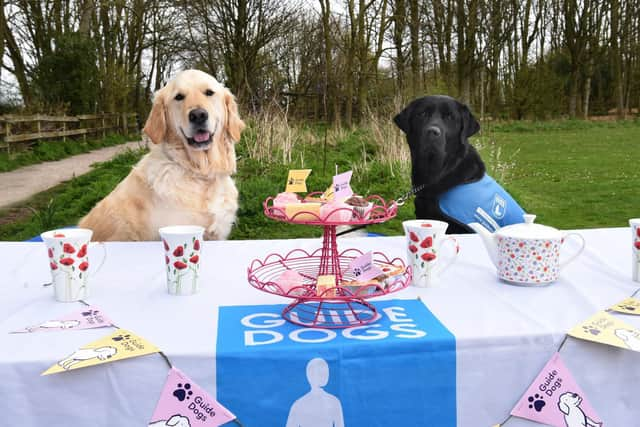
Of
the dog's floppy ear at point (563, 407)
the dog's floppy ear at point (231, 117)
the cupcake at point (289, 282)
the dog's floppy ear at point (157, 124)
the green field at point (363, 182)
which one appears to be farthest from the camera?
the green field at point (363, 182)

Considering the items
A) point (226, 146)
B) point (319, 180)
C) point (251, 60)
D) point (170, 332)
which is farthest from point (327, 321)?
point (251, 60)

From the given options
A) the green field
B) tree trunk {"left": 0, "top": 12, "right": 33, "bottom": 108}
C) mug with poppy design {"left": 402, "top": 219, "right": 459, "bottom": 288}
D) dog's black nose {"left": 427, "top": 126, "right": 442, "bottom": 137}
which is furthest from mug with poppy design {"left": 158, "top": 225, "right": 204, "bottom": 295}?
tree trunk {"left": 0, "top": 12, "right": 33, "bottom": 108}

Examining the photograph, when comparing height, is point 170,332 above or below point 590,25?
A: below

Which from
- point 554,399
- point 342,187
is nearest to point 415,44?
point 342,187

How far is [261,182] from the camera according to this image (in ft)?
18.8

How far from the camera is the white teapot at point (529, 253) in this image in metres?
1.41

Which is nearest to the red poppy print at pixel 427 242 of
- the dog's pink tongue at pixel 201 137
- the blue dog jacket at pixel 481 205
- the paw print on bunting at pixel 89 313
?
the paw print on bunting at pixel 89 313

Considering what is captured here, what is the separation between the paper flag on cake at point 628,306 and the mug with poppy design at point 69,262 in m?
1.23

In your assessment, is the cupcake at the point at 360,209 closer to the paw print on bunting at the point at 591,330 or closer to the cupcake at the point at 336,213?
the cupcake at the point at 336,213

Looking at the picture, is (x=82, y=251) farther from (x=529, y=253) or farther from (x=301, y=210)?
(x=529, y=253)

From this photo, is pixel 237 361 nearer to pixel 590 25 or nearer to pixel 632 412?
pixel 632 412

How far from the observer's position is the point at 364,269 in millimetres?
1232

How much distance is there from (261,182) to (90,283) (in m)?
4.28

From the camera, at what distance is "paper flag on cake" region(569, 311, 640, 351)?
3.62ft
